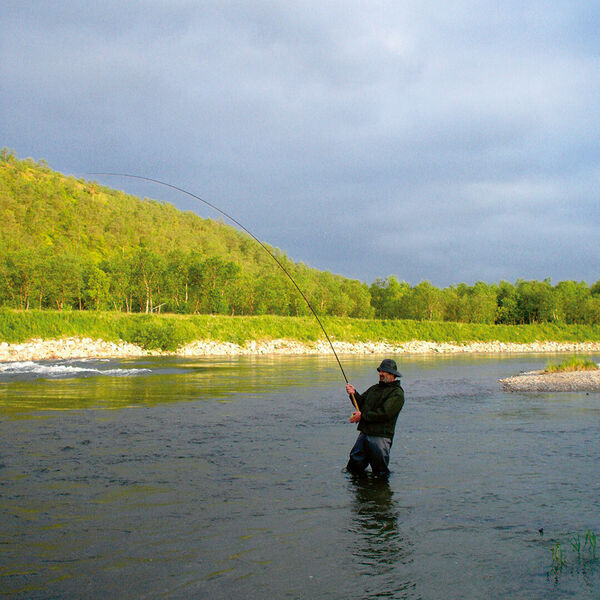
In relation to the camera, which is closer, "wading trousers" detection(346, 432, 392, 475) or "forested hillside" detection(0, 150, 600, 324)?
"wading trousers" detection(346, 432, 392, 475)

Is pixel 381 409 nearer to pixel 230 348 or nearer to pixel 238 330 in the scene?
pixel 230 348

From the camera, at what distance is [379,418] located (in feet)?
25.5

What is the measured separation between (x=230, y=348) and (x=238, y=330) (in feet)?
16.4

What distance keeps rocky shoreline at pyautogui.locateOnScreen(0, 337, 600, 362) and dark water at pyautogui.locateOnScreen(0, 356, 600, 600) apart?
2748 centimetres

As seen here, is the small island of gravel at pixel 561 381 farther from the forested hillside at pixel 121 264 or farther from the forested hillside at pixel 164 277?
the forested hillside at pixel 121 264

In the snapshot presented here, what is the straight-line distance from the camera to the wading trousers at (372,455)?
7910mm

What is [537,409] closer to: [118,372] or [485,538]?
[485,538]

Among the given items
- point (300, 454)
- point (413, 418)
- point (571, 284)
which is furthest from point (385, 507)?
point (571, 284)

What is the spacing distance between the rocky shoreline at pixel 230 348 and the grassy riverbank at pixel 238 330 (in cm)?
94

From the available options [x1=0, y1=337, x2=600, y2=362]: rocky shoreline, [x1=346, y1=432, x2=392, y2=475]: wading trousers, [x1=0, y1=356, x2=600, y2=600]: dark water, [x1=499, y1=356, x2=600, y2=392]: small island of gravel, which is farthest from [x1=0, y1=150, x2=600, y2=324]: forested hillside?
[x1=346, y1=432, x2=392, y2=475]: wading trousers

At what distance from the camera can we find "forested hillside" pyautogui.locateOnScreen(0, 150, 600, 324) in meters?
61.0

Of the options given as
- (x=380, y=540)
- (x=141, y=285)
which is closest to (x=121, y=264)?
(x=141, y=285)

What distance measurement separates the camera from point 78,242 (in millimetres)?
103375

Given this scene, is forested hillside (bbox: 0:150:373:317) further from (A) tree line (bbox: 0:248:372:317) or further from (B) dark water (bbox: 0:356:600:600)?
(B) dark water (bbox: 0:356:600:600)
